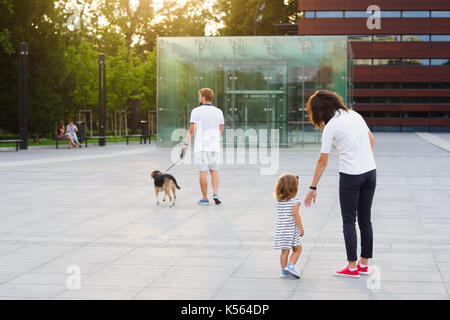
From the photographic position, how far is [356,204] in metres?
6.58

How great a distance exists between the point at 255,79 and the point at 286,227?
82.2 feet

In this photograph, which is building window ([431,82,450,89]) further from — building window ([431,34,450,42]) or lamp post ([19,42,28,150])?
lamp post ([19,42,28,150])

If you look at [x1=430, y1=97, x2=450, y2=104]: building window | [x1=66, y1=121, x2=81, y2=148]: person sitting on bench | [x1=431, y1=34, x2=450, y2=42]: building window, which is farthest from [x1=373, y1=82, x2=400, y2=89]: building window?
[x1=66, y1=121, x2=81, y2=148]: person sitting on bench

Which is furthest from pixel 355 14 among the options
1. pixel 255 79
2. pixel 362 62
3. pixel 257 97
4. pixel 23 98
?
pixel 23 98

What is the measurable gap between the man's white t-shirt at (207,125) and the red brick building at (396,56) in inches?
2122

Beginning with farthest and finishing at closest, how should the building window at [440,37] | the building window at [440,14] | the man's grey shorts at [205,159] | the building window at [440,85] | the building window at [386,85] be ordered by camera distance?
the building window at [386,85], the building window at [440,85], the building window at [440,37], the building window at [440,14], the man's grey shorts at [205,159]

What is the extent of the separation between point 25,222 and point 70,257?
2.73 metres

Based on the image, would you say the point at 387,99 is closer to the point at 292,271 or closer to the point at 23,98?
the point at 23,98

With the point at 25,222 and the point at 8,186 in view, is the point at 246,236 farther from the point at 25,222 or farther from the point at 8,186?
the point at 8,186

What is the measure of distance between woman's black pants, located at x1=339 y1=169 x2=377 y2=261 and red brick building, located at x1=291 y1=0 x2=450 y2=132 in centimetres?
5909

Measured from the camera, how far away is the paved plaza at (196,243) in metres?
6.09

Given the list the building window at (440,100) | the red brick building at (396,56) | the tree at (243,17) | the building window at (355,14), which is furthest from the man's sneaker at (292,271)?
the building window at (440,100)

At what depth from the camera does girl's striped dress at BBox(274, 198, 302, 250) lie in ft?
21.5

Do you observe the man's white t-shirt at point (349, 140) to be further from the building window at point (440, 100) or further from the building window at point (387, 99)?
the building window at point (440, 100)
